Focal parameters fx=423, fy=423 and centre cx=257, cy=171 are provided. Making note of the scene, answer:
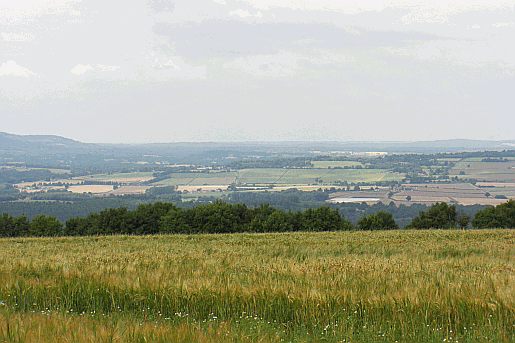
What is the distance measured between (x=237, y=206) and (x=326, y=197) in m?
108

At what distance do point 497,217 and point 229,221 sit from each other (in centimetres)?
2500

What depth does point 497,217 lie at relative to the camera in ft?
129

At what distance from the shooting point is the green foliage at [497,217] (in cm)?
3878

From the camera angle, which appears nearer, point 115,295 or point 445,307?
point 445,307

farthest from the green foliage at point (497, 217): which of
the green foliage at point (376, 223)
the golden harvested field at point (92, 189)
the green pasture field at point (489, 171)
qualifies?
the golden harvested field at point (92, 189)

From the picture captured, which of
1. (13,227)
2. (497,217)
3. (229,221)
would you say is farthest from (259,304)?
(13,227)

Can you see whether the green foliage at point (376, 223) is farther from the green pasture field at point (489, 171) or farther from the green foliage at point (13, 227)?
the green pasture field at point (489, 171)

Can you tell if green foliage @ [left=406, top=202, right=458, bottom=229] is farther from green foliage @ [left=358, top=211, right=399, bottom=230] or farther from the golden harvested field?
the golden harvested field

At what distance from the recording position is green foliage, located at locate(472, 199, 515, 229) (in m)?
38.8

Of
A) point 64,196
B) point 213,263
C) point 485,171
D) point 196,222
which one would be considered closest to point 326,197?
point 485,171

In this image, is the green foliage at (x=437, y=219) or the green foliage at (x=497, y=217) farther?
the green foliage at (x=437, y=219)

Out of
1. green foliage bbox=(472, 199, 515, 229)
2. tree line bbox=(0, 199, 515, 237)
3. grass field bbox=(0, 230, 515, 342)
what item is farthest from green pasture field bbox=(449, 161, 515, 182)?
grass field bbox=(0, 230, 515, 342)

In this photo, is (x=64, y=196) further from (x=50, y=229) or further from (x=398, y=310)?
(x=398, y=310)

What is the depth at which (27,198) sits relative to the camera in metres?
160
